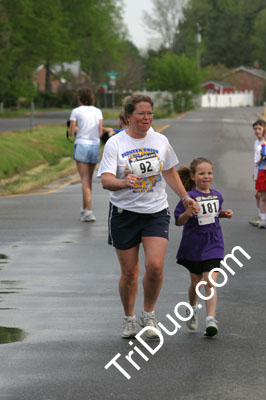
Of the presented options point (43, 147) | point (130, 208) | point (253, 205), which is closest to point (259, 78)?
point (43, 147)

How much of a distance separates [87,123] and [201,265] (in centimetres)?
640

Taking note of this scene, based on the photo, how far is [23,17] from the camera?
64375mm

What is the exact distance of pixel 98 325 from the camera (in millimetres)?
7020

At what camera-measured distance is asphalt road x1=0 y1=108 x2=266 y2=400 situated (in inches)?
214

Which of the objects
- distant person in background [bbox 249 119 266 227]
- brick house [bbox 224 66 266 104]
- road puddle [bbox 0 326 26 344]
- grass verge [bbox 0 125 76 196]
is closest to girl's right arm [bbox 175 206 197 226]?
road puddle [bbox 0 326 26 344]

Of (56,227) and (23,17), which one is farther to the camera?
(23,17)

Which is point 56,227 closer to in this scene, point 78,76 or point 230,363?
point 230,363

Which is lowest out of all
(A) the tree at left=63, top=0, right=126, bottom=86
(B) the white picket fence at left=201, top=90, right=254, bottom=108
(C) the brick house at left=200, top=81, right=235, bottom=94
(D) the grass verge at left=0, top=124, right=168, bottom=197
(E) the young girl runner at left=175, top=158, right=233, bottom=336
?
(B) the white picket fence at left=201, top=90, right=254, bottom=108

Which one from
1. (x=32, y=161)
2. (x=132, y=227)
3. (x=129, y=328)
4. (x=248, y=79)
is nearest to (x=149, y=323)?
(x=129, y=328)

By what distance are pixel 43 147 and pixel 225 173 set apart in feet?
29.8

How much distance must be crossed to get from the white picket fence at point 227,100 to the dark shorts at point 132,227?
107053 mm

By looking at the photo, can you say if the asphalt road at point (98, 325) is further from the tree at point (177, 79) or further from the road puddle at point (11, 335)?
the tree at point (177, 79)

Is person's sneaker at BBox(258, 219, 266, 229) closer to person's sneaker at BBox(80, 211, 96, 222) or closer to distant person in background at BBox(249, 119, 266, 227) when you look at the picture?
distant person in background at BBox(249, 119, 266, 227)

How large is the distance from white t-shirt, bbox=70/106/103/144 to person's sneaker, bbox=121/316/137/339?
6572 mm
